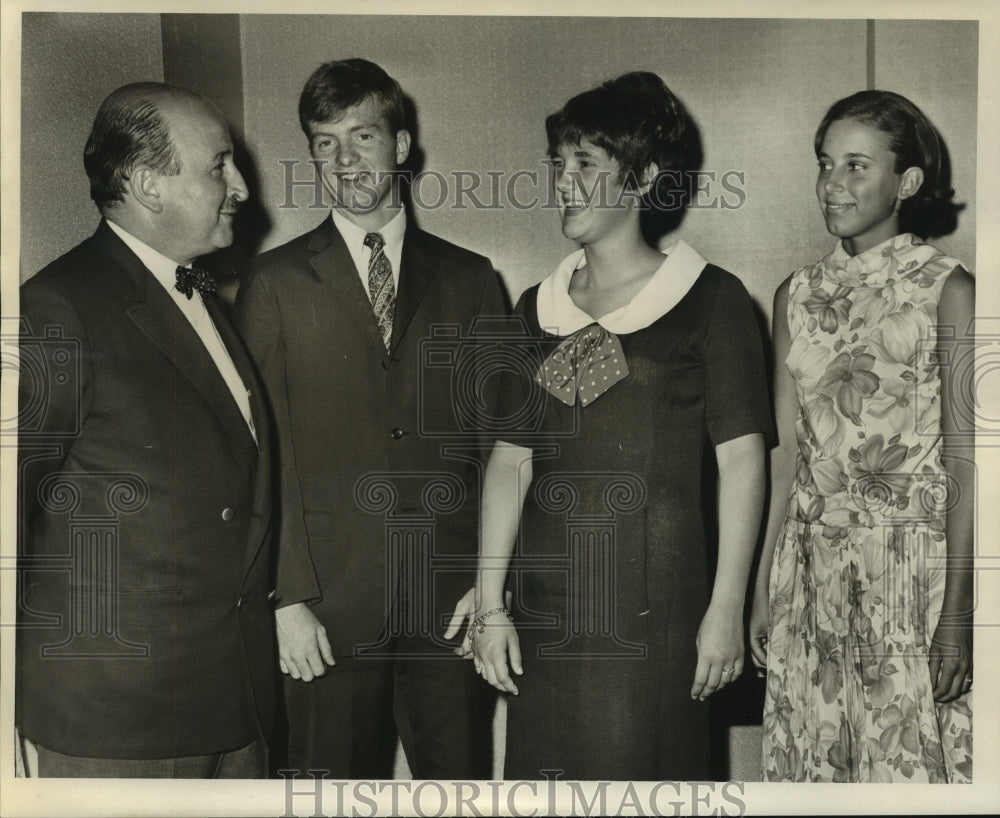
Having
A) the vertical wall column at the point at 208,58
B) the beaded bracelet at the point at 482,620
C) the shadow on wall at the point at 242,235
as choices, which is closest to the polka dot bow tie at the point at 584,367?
the beaded bracelet at the point at 482,620

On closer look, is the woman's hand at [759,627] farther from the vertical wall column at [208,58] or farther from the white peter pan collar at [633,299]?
the vertical wall column at [208,58]

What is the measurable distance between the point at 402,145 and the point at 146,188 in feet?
1.97

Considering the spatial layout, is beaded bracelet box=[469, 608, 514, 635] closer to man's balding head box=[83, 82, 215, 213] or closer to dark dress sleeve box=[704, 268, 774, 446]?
dark dress sleeve box=[704, 268, 774, 446]

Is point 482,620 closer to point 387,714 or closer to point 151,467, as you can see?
point 387,714

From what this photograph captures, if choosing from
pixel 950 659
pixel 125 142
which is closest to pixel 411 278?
pixel 125 142

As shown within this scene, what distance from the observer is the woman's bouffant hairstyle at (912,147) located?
2.46m

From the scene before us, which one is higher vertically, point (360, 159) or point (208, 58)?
point (208, 58)

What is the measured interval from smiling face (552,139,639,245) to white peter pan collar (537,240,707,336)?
7 centimetres

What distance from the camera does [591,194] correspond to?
8.06 feet

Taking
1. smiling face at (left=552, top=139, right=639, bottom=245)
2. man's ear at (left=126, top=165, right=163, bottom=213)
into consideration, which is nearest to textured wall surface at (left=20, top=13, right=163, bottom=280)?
man's ear at (left=126, top=165, right=163, bottom=213)

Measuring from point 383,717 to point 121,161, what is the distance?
4.74 feet

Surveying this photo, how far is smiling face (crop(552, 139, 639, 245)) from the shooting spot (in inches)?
96.4

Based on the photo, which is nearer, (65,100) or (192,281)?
(192,281)

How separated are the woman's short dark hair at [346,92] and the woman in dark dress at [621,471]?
0.37m
